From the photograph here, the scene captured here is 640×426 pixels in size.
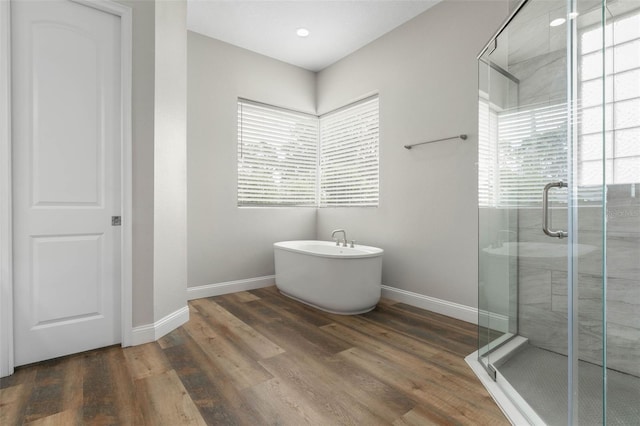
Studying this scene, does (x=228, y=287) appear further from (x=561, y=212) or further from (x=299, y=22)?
(x=561, y=212)

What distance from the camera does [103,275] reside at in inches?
84.8

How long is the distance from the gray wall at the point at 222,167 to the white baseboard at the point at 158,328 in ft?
2.54

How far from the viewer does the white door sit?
1.90 metres

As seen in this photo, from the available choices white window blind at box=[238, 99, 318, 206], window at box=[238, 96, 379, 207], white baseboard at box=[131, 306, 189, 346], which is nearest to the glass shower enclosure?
window at box=[238, 96, 379, 207]

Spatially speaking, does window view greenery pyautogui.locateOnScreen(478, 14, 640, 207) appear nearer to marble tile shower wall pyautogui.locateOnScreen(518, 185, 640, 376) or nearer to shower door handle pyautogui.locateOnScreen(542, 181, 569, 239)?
shower door handle pyautogui.locateOnScreen(542, 181, 569, 239)

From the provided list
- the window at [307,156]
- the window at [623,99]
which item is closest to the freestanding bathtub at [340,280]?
the window at [307,156]

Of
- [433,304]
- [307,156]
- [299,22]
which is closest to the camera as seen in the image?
[433,304]

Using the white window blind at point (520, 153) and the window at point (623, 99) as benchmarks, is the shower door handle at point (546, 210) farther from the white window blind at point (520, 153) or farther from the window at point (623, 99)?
the window at point (623, 99)

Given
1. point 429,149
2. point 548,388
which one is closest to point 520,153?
point 429,149

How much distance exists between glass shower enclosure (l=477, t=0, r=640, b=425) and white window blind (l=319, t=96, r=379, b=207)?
4.75 ft

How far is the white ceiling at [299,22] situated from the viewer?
9.58ft

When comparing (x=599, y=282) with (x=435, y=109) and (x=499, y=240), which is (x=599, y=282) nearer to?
(x=499, y=240)

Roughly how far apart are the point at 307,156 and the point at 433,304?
8.05 feet

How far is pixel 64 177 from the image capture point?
2027mm
